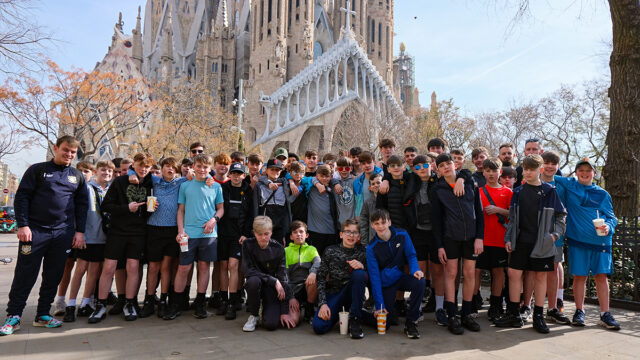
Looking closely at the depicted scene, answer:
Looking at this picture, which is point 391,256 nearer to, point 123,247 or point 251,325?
point 251,325

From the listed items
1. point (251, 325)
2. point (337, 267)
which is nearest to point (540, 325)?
point (337, 267)

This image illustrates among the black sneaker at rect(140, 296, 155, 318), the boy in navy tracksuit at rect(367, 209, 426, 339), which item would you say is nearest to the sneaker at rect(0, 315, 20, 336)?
the black sneaker at rect(140, 296, 155, 318)

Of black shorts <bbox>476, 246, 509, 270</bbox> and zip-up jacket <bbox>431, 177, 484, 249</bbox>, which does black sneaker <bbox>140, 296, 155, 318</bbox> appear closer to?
zip-up jacket <bbox>431, 177, 484, 249</bbox>

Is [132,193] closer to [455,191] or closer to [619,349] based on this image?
[455,191]

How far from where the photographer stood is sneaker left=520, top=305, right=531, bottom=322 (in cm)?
478

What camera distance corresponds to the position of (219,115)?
96.5 feet

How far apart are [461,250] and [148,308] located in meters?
3.71

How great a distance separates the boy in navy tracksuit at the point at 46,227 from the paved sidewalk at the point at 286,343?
0.28 meters

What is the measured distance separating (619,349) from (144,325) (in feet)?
15.7

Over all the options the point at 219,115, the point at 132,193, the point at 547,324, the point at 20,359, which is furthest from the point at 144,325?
the point at 219,115

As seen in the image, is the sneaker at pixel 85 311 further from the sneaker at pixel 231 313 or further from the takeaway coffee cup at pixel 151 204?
the sneaker at pixel 231 313

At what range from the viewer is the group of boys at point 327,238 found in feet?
14.1

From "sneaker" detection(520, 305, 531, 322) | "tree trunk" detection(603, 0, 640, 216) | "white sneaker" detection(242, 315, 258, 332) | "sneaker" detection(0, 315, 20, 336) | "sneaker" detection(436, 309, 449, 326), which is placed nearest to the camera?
"sneaker" detection(0, 315, 20, 336)

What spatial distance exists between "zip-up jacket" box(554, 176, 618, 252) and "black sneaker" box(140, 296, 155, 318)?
503 centimetres
